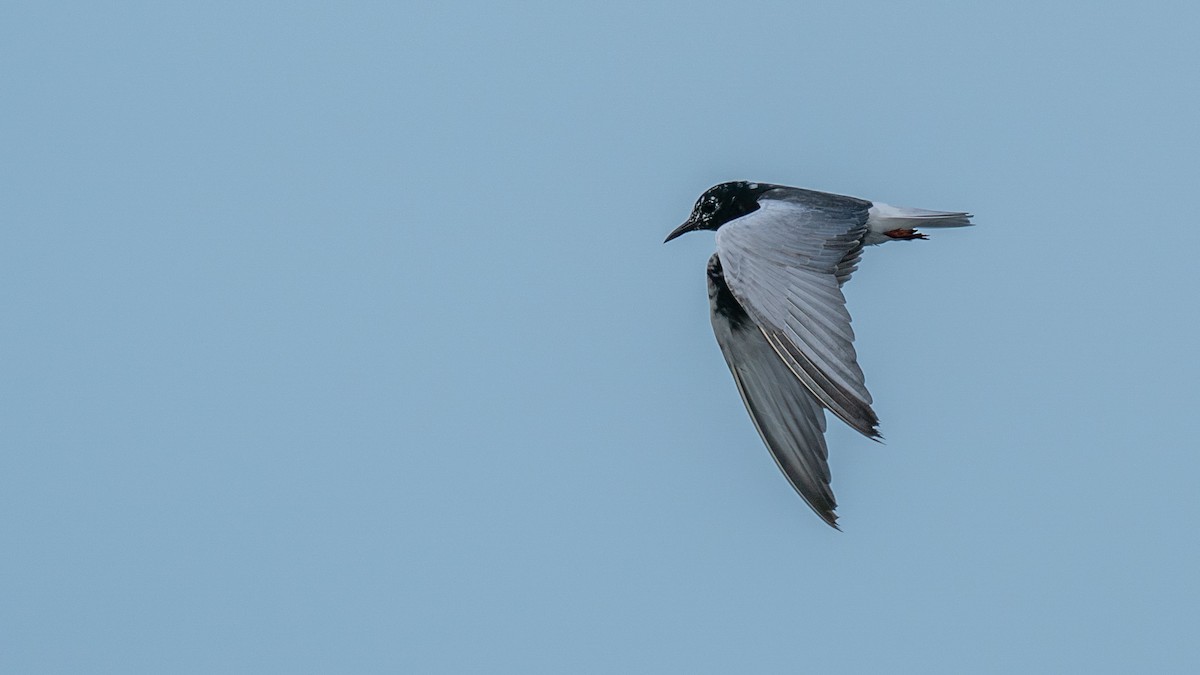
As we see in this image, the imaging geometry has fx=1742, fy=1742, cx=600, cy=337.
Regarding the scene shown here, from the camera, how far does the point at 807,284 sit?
7703mm

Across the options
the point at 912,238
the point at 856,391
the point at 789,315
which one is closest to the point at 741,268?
the point at 789,315

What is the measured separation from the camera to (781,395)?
339 inches

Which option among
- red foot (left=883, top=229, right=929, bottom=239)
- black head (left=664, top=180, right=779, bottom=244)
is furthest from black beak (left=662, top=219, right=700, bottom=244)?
red foot (left=883, top=229, right=929, bottom=239)

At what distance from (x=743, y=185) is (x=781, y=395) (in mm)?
1220

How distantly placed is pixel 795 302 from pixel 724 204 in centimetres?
173

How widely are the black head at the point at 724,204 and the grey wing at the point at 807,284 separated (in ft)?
1.46

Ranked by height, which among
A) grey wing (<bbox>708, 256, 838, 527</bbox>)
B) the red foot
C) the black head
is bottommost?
grey wing (<bbox>708, 256, 838, 527</bbox>)

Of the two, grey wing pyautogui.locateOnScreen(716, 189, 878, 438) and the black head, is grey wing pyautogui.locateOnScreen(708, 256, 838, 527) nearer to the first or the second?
the black head

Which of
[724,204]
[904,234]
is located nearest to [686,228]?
[724,204]

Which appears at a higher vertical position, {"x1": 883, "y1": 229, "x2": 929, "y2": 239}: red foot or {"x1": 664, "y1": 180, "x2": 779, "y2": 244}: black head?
{"x1": 664, "y1": 180, "x2": 779, "y2": 244}: black head

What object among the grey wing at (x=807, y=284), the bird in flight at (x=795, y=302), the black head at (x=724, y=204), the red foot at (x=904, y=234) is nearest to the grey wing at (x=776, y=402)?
the bird in flight at (x=795, y=302)

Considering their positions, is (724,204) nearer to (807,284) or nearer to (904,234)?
(904,234)

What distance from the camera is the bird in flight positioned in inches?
289

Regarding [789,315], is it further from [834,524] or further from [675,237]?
[675,237]
